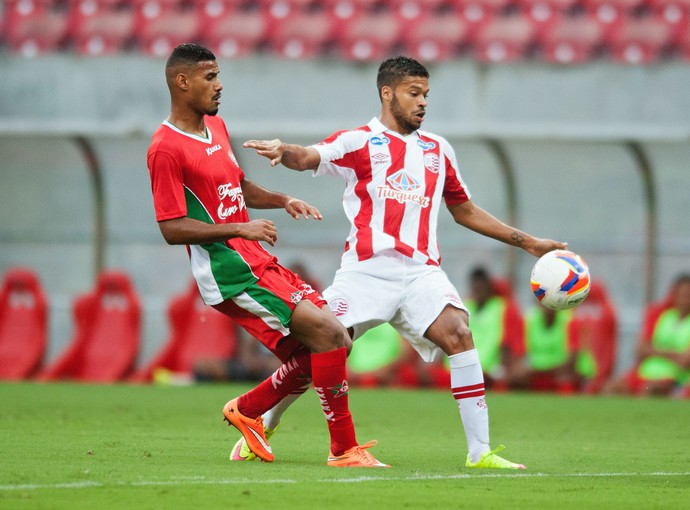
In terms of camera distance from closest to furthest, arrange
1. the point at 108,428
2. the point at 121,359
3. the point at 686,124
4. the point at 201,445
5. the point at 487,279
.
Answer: the point at 201,445 < the point at 108,428 < the point at 487,279 < the point at 121,359 < the point at 686,124

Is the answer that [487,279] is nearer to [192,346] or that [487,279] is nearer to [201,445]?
[192,346]

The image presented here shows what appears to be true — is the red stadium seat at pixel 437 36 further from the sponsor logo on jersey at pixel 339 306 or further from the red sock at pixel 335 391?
the red sock at pixel 335 391

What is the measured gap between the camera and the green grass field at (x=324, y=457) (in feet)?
15.9

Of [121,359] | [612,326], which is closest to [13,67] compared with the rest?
[121,359]

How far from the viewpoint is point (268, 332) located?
6.06 m

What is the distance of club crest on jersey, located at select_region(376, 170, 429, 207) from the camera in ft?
21.0

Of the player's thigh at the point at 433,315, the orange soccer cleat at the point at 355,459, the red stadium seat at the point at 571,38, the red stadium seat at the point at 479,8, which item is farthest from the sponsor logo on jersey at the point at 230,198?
the red stadium seat at the point at 479,8

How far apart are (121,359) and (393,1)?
6.33 metres

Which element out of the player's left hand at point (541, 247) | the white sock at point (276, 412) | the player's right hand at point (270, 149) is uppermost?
the player's right hand at point (270, 149)

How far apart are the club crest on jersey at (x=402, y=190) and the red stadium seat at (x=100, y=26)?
11.3 metres

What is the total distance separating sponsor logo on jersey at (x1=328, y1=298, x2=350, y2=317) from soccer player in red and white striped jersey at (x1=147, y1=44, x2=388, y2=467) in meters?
0.20

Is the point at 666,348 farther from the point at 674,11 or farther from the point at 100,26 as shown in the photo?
the point at 100,26

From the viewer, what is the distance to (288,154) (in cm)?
617

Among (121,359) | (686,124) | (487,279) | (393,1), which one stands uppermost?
(393,1)
